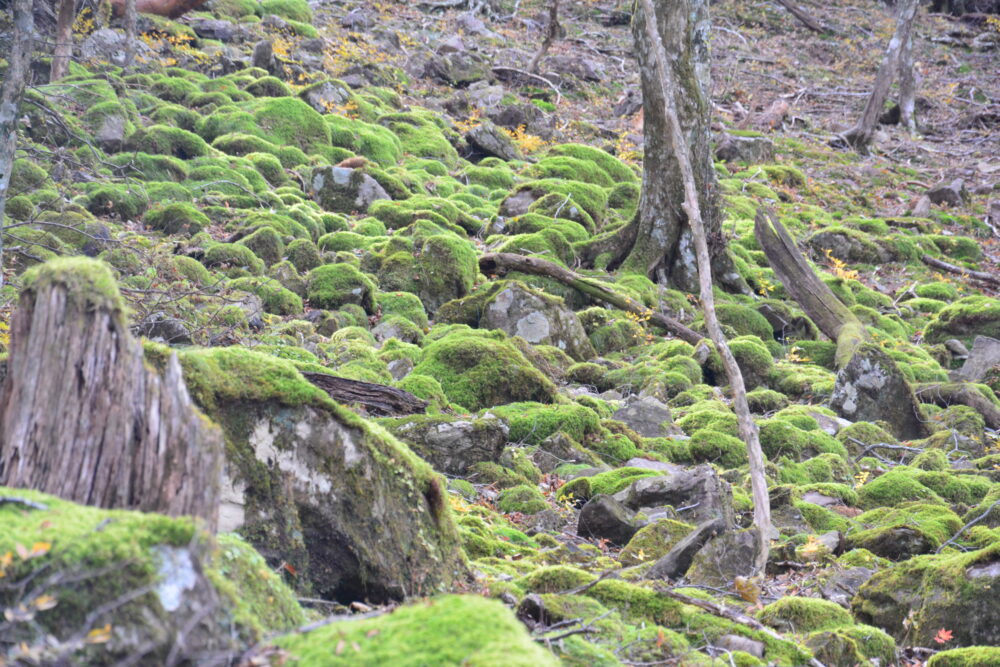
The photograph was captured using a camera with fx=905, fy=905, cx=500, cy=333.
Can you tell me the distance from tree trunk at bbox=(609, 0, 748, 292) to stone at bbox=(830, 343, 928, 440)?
377 cm

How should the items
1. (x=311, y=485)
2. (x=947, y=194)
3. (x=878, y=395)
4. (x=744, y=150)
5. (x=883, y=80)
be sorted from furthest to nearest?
1. (x=883, y=80)
2. (x=744, y=150)
3. (x=947, y=194)
4. (x=878, y=395)
5. (x=311, y=485)

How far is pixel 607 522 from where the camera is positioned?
6668mm

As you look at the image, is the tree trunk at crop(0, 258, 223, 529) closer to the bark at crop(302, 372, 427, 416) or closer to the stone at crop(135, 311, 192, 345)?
the bark at crop(302, 372, 427, 416)

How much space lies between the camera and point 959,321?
1462 cm

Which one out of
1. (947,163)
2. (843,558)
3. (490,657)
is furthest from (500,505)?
(947,163)

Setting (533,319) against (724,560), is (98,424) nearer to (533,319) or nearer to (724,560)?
(724,560)

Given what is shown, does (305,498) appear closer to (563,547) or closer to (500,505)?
(563,547)

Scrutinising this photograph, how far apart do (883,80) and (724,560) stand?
891 inches

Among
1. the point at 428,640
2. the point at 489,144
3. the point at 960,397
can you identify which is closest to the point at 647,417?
the point at 960,397

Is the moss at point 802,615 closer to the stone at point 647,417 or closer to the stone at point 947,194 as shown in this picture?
the stone at point 647,417

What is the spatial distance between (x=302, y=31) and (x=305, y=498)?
21.5 metres

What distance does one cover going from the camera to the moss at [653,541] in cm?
609

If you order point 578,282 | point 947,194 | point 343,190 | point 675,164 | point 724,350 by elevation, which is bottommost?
point 578,282

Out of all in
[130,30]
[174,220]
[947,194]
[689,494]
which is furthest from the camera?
[947,194]
